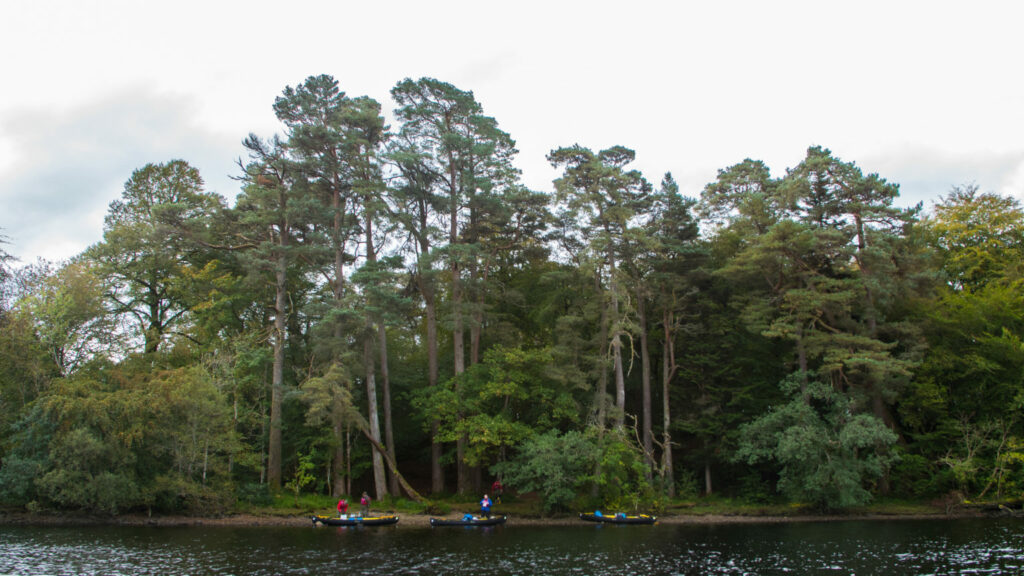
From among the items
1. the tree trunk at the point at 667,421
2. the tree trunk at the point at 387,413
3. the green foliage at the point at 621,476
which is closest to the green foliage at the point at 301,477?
the tree trunk at the point at 387,413

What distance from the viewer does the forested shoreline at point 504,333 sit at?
28000mm

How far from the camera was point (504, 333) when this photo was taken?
109 feet

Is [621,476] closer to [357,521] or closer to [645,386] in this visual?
[645,386]

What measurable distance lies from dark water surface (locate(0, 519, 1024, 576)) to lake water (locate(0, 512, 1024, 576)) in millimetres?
37

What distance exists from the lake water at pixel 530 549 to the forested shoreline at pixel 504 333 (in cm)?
381

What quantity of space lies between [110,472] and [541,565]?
65.3 ft

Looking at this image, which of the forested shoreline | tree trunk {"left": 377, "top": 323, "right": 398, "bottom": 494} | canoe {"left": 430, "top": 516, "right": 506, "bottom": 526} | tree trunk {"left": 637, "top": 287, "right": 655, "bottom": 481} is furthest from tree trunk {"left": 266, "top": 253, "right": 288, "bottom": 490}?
tree trunk {"left": 637, "top": 287, "right": 655, "bottom": 481}

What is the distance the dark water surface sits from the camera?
55.1ft

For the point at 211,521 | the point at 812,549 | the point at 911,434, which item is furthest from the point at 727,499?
the point at 211,521

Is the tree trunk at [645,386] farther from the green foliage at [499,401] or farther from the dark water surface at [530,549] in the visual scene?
the dark water surface at [530,549]

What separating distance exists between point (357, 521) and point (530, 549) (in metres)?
9.50

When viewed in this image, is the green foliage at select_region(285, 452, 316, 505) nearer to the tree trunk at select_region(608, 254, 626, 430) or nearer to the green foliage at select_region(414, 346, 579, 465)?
the green foliage at select_region(414, 346, 579, 465)

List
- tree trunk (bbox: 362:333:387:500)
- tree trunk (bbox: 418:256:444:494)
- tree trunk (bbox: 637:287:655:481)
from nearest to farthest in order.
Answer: tree trunk (bbox: 362:333:387:500) < tree trunk (bbox: 637:287:655:481) < tree trunk (bbox: 418:256:444:494)

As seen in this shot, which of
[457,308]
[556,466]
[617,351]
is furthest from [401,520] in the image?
[617,351]
